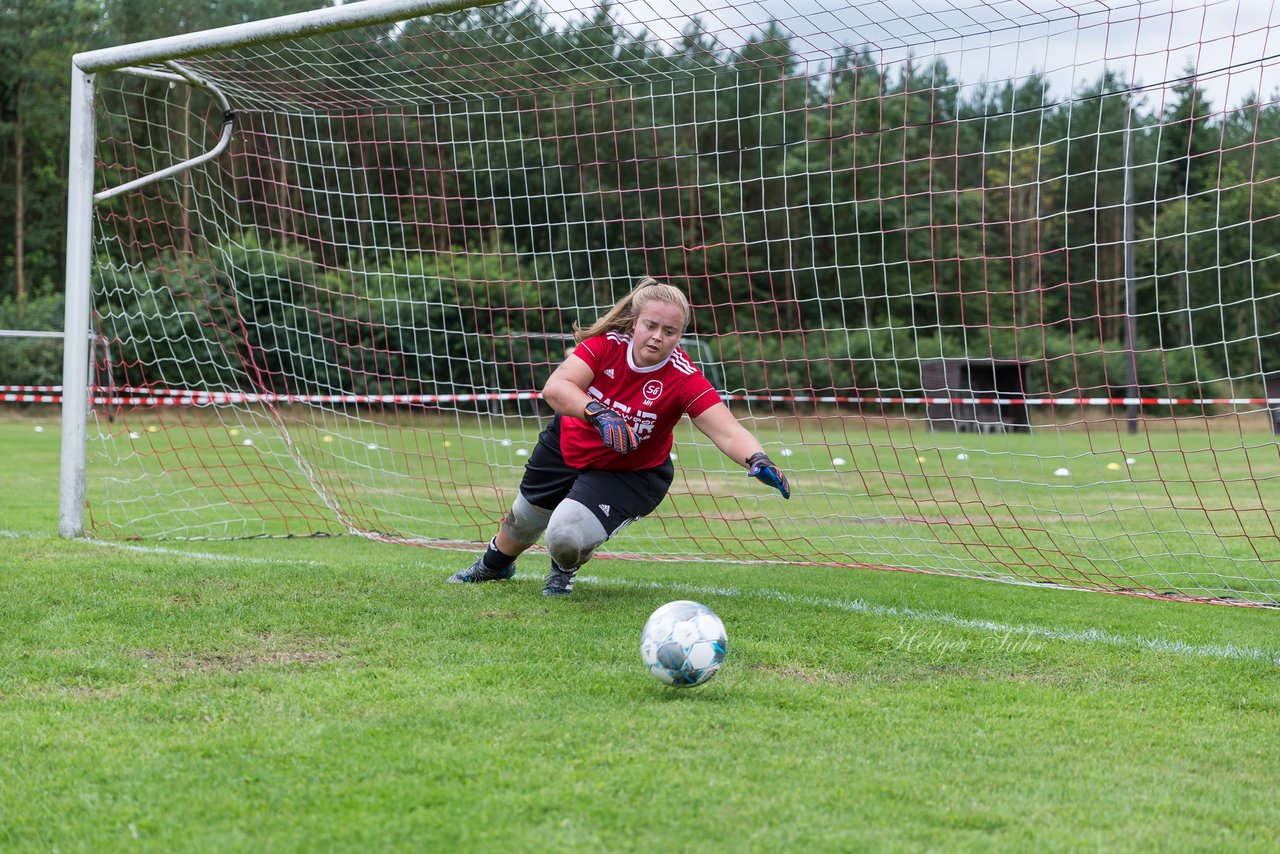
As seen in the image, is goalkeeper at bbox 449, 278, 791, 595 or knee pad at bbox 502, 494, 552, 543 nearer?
goalkeeper at bbox 449, 278, 791, 595

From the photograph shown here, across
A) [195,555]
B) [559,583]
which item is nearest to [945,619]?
[559,583]

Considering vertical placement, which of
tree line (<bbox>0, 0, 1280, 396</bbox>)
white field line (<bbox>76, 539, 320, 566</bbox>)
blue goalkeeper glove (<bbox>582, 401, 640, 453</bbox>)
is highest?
tree line (<bbox>0, 0, 1280, 396</bbox>)

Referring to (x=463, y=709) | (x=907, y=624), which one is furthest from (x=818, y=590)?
(x=463, y=709)

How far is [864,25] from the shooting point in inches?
243

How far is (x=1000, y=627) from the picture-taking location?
4.98 metres

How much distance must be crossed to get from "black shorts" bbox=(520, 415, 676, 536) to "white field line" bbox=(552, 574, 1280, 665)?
538 mm

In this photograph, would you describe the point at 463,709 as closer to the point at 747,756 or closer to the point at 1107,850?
the point at 747,756

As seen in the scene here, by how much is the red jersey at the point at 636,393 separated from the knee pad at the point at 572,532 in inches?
12.7

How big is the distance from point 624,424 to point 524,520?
3.37ft

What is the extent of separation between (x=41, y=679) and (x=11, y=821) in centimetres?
134

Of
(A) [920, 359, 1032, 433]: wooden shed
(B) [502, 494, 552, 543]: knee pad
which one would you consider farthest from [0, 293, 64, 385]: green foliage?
(B) [502, 494, 552, 543]: knee pad

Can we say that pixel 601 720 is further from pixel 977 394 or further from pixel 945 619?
pixel 977 394

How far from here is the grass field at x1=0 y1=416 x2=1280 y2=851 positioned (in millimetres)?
2664

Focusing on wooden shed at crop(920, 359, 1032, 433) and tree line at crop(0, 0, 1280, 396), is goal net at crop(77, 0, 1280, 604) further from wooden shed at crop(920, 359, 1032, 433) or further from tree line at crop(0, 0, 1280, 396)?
wooden shed at crop(920, 359, 1032, 433)
